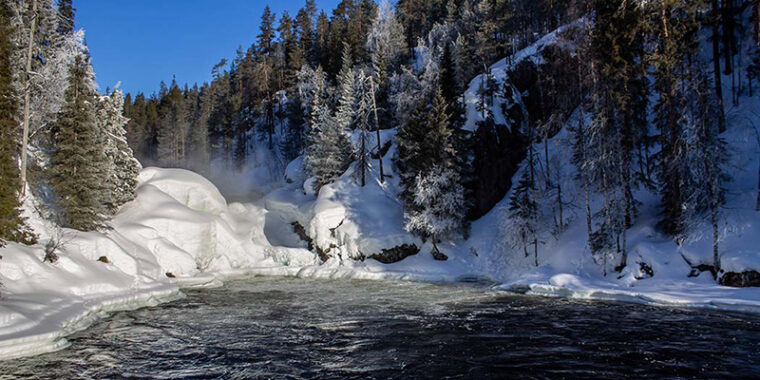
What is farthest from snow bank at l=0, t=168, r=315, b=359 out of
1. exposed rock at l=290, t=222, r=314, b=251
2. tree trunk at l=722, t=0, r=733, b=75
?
tree trunk at l=722, t=0, r=733, b=75

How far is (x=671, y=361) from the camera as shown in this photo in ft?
33.7

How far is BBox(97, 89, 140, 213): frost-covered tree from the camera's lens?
101 feet

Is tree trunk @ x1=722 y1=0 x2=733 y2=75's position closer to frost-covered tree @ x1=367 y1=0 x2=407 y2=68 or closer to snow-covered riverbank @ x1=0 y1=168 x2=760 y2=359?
snow-covered riverbank @ x1=0 y1=168 x2=760 y2=359

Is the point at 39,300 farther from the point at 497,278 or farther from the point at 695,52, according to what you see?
the point at 695,52

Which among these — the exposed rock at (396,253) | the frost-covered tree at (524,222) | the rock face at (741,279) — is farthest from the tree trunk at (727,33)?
the exposed rock at (396,253)

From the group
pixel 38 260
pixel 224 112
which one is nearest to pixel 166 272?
pixel 38 260

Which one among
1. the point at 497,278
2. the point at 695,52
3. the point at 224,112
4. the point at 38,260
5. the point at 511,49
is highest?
the point at 511,49

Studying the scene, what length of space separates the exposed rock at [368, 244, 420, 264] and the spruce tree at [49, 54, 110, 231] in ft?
64.6

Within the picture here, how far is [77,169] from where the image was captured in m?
25.0

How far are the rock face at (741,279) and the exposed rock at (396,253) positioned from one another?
20029mm

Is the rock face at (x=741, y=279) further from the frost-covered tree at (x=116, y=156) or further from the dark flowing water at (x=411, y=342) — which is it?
the frost-covered tree at (x=116, y=156)

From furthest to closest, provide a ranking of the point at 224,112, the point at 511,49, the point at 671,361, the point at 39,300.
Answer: the point at 224,112
the point at 511,49
the point at 39,300
the point at 671,361

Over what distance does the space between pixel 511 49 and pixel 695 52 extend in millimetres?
41019

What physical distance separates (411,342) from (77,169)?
23733 mm
